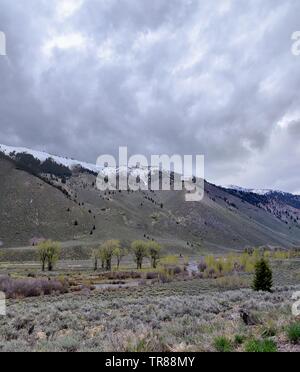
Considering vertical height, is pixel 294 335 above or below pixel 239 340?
above

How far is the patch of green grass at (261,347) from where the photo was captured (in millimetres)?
8977

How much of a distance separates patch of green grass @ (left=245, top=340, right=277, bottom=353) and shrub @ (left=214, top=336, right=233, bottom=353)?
0.67m

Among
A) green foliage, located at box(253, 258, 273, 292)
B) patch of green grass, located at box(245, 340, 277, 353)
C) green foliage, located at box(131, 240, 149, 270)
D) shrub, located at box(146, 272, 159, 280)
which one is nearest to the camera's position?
patch of green grass, located at box(245, 340, 277, 353)

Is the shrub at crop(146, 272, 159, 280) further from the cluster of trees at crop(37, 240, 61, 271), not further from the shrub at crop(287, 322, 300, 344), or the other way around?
the shrub at crop(287, 322, 300, 344)

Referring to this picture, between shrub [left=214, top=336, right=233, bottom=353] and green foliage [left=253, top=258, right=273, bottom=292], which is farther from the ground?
shrub [left=214, top=336, right=233, bottom=353]

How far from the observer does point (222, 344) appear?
10305mm

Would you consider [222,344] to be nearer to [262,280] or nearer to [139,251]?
[262,280]

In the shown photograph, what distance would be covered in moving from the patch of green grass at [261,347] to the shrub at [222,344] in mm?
668

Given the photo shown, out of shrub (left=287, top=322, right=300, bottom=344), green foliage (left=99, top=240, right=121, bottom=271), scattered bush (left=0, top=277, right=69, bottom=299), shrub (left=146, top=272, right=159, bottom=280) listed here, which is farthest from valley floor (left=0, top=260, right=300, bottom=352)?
green foliage (left=99, top=240, right=121, bottom=271)

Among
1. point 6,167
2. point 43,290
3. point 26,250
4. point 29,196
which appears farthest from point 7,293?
point 6,167

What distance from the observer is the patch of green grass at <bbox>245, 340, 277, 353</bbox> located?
29.5 ft

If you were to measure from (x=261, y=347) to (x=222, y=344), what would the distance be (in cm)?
138

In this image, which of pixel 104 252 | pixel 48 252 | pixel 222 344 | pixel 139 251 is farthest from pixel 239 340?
pixel 104 252
